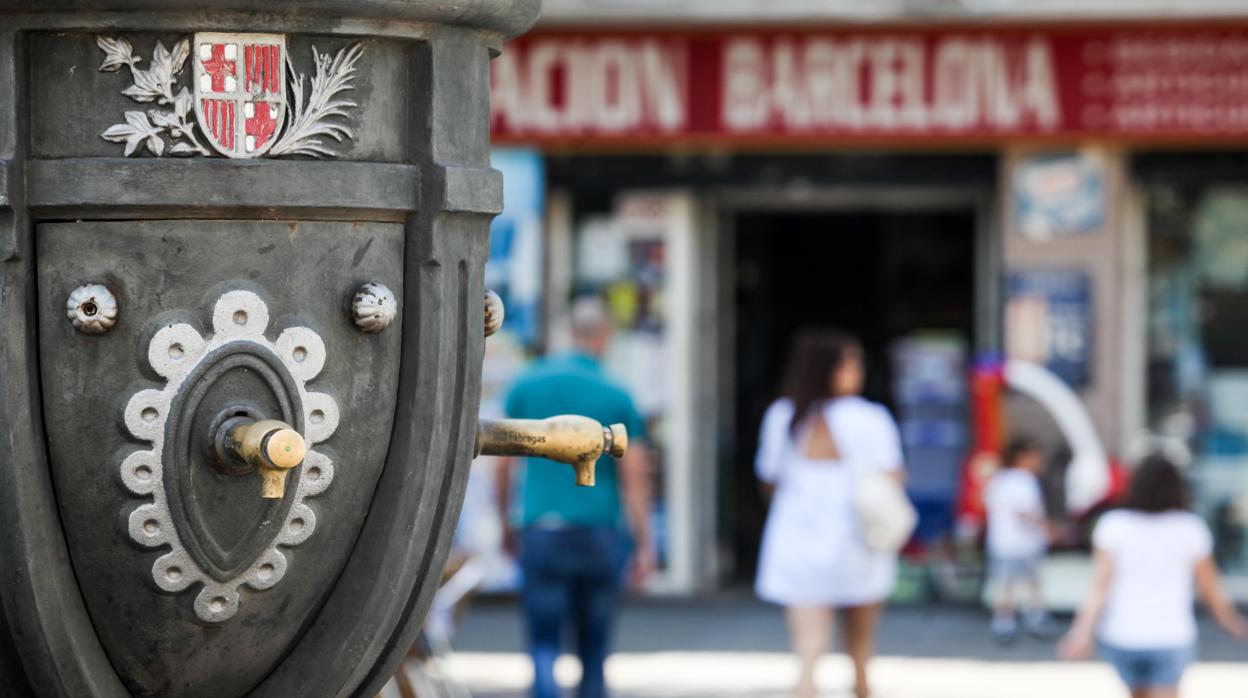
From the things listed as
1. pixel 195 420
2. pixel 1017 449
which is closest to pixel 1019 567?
pixel 1017 449

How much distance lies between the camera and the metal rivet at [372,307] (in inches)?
98.0

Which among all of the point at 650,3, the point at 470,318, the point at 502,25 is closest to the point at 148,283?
the point at 470,318

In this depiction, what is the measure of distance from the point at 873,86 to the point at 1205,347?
2.41 m

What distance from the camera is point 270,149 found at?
8.07 feet

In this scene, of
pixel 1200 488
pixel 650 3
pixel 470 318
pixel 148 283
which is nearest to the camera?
pixel 148 283

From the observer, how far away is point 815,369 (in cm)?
823

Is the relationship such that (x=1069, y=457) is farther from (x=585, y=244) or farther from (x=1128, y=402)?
(x=585, y=244)

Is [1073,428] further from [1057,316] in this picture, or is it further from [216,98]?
[216,98]

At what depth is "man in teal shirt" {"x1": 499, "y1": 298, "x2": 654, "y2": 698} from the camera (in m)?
7.59

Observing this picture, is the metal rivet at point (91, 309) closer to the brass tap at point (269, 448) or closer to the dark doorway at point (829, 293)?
the brass tap at point (269, 448)

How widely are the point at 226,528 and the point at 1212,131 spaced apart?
958cm

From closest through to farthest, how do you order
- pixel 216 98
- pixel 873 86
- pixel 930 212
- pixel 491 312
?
pixel 216 98 < pixel 491 312 < pixel 873 86 < pixel 930 212

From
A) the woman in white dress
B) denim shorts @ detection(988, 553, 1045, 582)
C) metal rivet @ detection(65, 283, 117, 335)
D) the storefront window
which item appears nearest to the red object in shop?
denim shorts @ detection(988, 553, 1045, 582)

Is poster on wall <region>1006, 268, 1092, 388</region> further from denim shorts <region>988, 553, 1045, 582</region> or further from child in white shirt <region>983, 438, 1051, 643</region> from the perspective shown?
denim shorts <region>988, 553, 1045, 582</region>
